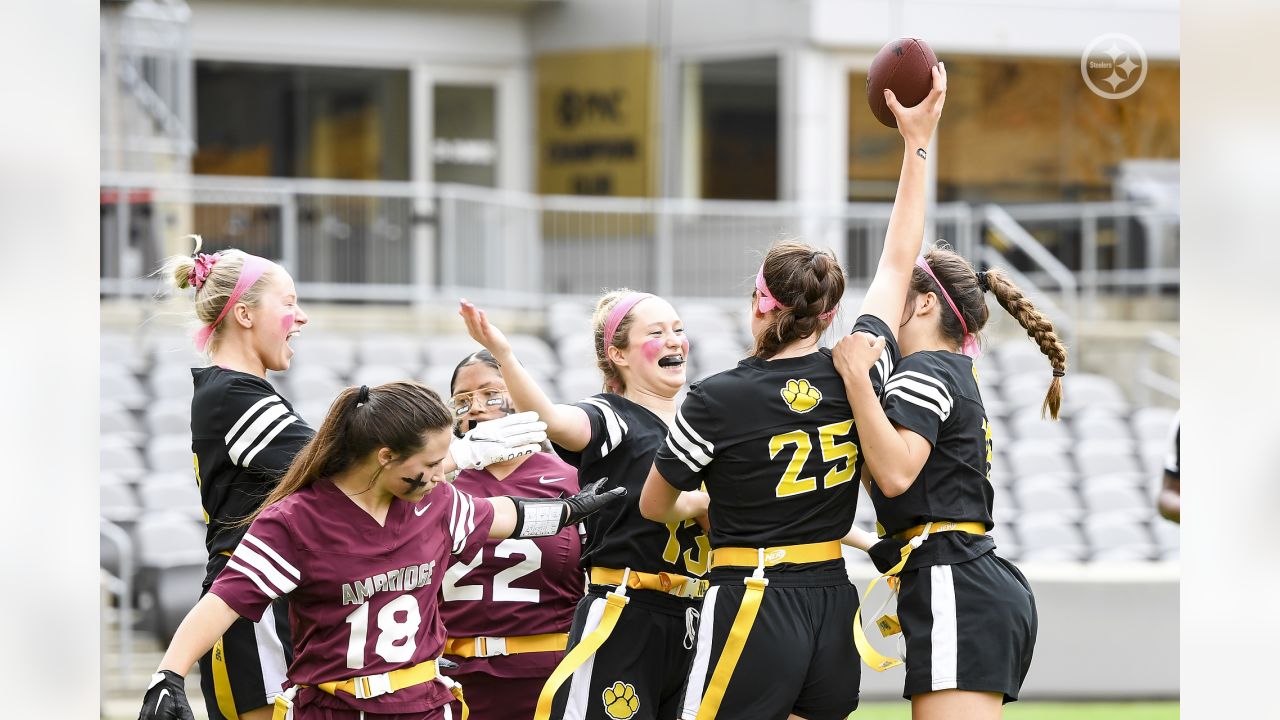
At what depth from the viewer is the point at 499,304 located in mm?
13680

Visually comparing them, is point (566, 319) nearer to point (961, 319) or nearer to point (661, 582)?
point (661, 582)

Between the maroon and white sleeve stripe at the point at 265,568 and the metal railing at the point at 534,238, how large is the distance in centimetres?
951

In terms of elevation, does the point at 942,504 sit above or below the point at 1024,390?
above

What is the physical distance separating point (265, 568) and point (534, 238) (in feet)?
40.3

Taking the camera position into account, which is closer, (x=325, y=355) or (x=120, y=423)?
(x=120, y=423)

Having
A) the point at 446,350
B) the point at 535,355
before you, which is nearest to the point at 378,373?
the point at 446,350

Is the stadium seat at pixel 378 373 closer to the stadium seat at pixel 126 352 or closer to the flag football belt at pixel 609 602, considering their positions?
the stadium seat at pixel 126 352

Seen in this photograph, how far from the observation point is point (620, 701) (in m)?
3.71

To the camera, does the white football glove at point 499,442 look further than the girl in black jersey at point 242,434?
No

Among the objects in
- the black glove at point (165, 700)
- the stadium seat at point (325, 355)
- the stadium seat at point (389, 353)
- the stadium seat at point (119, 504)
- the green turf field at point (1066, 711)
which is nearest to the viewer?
the black glove at point (165, 700)

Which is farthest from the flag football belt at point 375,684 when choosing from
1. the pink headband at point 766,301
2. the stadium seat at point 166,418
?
the stadium seat at point 166,418

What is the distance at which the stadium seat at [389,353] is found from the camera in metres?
11.6

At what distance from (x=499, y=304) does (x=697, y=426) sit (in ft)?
34.4
